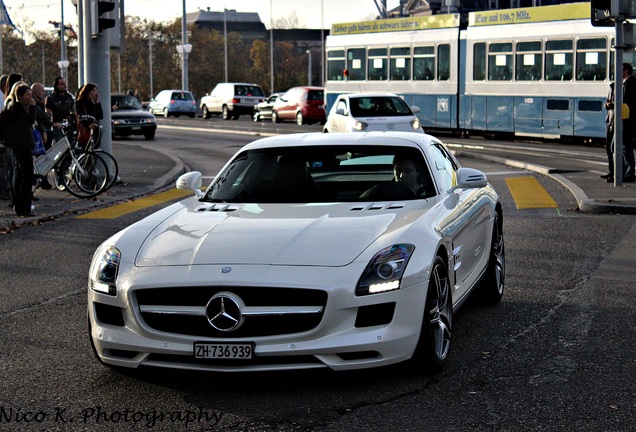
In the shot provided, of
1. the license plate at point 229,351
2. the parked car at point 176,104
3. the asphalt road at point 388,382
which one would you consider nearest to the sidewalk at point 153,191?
the asphalt road at point 388,382

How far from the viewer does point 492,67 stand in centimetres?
3291

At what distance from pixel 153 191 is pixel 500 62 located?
51.2ft

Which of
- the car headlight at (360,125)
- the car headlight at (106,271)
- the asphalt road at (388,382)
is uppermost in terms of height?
the car headlight at (360,125)

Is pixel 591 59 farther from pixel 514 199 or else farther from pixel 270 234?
pixel 270 234

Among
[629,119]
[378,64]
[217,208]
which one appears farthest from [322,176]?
[378,64]

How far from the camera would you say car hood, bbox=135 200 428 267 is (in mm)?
6070

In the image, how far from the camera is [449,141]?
33656 mm

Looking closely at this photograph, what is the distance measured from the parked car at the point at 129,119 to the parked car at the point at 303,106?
13315 millimetres

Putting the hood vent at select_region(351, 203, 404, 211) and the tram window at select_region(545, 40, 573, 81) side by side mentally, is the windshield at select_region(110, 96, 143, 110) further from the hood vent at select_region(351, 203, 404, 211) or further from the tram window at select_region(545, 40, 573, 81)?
the hood vent at select_region(351, 203, 404, 211)

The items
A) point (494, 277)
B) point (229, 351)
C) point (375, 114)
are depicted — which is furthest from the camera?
point (375, 114)

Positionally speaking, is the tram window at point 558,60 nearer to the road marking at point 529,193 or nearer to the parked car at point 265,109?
the road marking at point 529,193

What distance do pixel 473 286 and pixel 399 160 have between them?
37.3 inches

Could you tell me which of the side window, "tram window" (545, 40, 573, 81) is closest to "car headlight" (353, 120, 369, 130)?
"tram window" (545, 40, 573, 81)

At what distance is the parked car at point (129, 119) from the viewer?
37.2 meters
